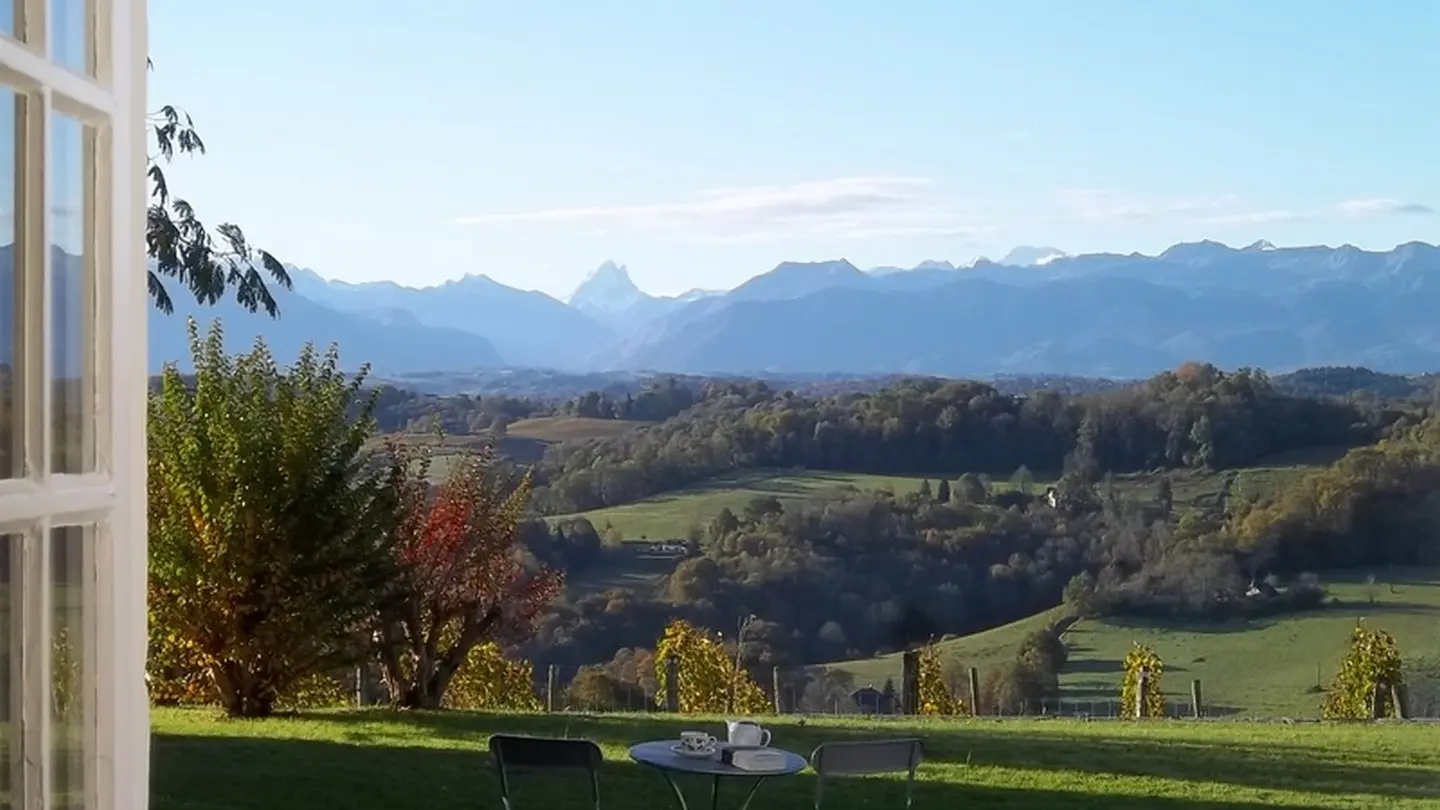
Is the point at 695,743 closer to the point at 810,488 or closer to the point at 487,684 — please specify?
the point at 487,684

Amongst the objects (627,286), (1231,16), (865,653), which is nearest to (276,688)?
(865,653)

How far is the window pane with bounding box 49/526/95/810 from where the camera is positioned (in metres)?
1.51

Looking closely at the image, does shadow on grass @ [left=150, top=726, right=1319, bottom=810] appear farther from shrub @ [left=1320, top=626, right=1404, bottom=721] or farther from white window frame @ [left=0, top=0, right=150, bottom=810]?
shrub @ [left=1320, top=626, right=1404, bottom=721]

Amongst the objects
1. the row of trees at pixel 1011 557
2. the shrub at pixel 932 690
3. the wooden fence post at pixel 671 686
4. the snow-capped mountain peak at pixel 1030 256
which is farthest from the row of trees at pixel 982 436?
the snow-capped mountain peak at pixel 1030 256

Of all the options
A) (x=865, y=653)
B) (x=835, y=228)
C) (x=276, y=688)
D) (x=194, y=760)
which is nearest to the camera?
(x=194, y=760)

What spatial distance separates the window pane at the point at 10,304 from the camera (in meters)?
1.41

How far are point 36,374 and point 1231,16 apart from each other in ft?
94.3

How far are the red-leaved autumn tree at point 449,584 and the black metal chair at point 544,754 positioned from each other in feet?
17.6

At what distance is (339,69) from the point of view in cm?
2703

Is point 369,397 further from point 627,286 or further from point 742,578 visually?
point 627,286

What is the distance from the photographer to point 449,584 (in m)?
10.7

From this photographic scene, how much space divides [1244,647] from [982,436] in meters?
7.29

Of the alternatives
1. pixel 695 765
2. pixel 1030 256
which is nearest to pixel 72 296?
pixel 695 765

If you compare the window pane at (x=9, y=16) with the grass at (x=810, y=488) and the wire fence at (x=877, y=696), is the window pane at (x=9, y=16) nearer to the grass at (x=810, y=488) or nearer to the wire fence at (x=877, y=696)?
the wire fence at (x=877, y=696)
